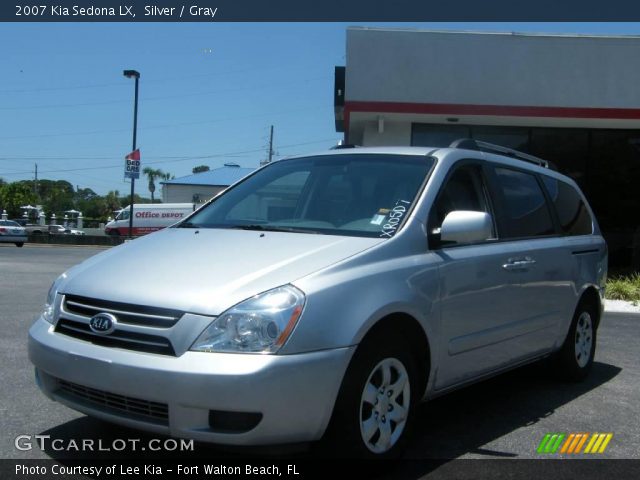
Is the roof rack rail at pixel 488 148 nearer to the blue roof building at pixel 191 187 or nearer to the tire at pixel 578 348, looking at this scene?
the tire at pixel 578 348

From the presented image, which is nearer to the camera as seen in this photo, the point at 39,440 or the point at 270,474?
the point at 270,474

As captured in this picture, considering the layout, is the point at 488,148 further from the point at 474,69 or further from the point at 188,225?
the point at 474,69

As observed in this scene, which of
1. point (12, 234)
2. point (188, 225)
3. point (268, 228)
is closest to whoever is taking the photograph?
point (268, 228)

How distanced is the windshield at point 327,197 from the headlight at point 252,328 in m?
0.96

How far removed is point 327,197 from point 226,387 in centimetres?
187

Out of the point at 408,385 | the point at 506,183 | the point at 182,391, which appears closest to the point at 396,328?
the point at 408,385

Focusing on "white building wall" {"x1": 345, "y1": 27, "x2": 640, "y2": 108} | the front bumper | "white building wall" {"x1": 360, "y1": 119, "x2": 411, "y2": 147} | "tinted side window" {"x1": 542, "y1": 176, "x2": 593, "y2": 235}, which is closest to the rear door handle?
"tinted side window" {"x1": 542, "y1": 176, "x2": 593, "y2": 235}

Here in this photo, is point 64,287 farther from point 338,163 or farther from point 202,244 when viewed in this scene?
point 338,163

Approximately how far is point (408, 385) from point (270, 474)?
0.87 meters

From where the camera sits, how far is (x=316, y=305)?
3.14 m

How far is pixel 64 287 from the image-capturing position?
11.9 ft

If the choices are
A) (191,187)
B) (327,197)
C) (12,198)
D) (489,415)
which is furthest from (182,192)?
(489,415)
